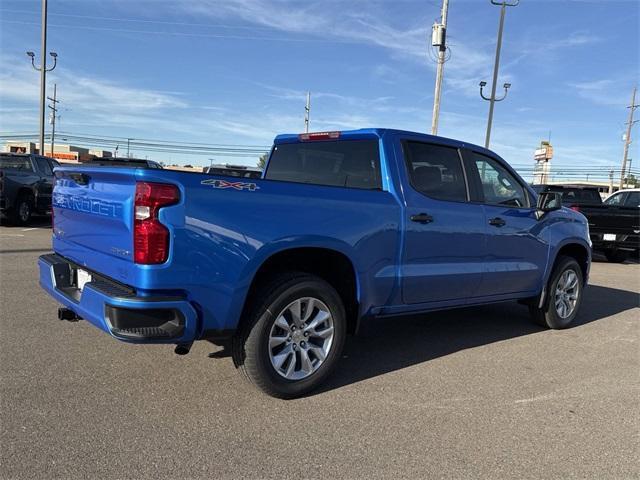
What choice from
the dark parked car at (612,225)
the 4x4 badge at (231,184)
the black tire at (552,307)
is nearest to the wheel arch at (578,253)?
the black tire at (552,307)

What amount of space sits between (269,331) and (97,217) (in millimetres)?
1347

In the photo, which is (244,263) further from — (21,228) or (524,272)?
(21,228)

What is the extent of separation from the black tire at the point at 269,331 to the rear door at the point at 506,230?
80.1 inches

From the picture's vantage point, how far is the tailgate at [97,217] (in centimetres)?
319

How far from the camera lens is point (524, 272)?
5582 millimetres

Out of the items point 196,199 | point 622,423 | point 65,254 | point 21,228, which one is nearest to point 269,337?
point 196,199

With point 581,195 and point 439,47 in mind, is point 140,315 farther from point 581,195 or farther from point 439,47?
point 439,47

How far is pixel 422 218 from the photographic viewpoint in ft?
14.4

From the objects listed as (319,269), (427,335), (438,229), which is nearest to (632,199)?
(427,335)

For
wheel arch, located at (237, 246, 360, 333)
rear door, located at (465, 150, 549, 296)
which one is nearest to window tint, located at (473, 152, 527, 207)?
rear door, located at (465, 150, 549, 296)

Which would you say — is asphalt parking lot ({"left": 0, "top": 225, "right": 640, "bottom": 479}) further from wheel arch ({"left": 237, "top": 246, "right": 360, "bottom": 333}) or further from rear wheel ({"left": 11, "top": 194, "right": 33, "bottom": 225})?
rear wheel ({"left": 11, "top": 194, "right": 33, "bottom": 225})

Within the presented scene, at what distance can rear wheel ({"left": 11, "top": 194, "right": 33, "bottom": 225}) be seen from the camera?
42.5ft

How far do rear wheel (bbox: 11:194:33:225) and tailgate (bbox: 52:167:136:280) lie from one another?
33.1 ft

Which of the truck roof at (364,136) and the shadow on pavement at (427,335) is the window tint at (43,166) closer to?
the truck roof at (364,136)
